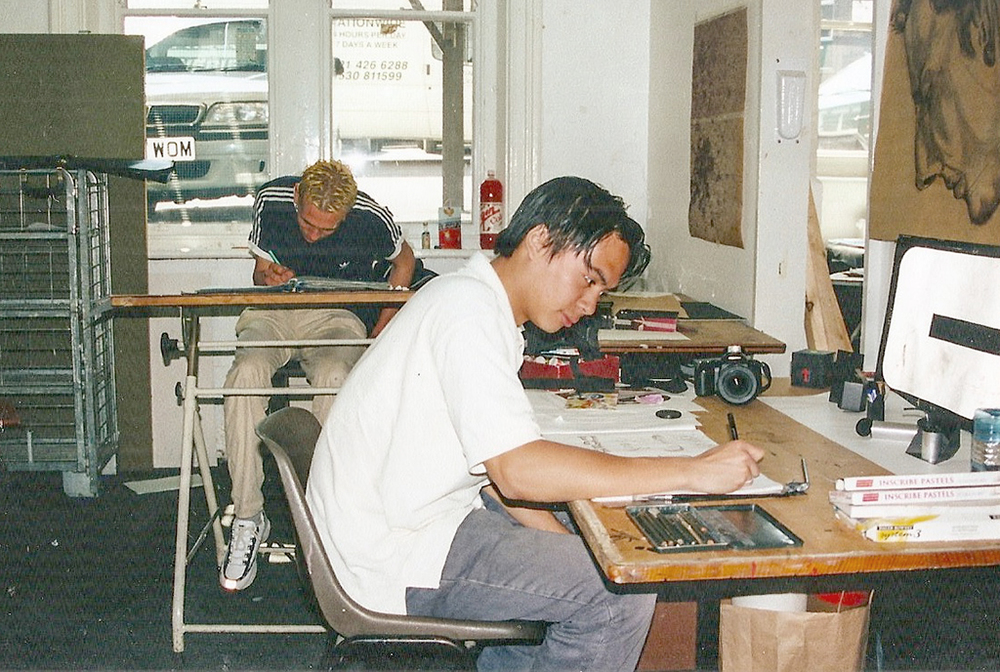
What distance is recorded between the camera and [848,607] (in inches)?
77.7

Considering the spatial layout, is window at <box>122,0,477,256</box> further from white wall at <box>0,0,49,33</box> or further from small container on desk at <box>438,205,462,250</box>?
white wall at <box>0,0,49,33</box>

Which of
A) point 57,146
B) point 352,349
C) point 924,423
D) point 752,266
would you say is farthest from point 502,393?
point 57,146

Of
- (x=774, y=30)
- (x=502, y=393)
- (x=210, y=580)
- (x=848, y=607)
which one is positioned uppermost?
(x=774, y=30)

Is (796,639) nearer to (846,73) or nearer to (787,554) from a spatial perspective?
(787,554)

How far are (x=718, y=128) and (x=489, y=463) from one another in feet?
7.49

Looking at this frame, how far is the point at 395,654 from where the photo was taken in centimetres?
164

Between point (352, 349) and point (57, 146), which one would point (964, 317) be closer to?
point (352, 349)

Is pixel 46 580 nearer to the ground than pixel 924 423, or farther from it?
nearer to the ground

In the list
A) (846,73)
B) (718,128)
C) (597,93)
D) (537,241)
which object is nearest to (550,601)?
(537,241)

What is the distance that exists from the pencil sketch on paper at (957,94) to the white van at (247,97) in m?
2.53

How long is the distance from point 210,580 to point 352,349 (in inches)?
35.8

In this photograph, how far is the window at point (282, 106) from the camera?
450 cm

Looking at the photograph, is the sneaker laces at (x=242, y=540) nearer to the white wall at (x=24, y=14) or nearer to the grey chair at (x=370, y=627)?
the grey chair at (x=370, y=627)

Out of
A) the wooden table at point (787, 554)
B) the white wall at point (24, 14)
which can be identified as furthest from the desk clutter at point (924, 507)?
the white wall at point (24, 14)
